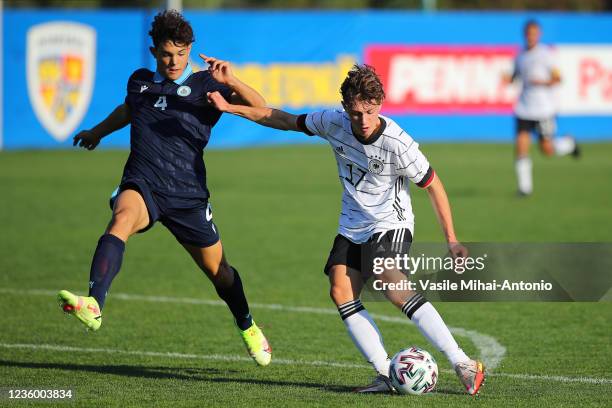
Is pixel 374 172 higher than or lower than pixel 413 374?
higher

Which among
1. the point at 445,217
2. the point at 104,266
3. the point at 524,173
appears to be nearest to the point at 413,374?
the point at 445,217

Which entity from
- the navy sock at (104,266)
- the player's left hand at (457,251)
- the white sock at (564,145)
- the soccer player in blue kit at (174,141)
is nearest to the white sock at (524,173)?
Answer: the white sock at (564,145)

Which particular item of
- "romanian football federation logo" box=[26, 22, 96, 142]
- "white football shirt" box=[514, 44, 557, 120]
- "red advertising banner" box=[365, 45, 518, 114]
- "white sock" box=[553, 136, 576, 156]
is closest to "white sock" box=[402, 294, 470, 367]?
"white football shirt" box=[514, 44, 557, 120]

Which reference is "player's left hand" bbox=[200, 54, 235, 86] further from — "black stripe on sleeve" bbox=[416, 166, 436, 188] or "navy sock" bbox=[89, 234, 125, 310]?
"black stripe on sleeve" bbox=[416, 166, 436, 188]

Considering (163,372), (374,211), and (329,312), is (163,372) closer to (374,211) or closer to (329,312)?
(374,211)

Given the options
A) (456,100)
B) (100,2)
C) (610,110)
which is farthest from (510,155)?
(100,2)

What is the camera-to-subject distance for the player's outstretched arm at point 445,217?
229 inches

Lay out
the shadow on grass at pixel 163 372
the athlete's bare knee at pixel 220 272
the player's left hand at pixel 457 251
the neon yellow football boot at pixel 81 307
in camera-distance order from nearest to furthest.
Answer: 1. the neon yellow football boot at pixel 81 307
2. the player's left hand at pixel 457 251
3. the shadow on grass at pixel 163 372
4. the athlete's bare knee at pixel 220 272

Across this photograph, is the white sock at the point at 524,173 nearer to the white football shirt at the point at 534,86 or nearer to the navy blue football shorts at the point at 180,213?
the white football shirt at the point at 534,86

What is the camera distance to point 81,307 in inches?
223

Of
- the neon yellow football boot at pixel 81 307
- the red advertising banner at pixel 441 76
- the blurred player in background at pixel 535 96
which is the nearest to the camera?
the neon yellow football boot at pixel 81 307

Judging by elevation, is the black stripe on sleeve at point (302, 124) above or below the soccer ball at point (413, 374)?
above

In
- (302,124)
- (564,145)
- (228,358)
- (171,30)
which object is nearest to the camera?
(302,124)

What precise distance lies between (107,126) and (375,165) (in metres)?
1.93
